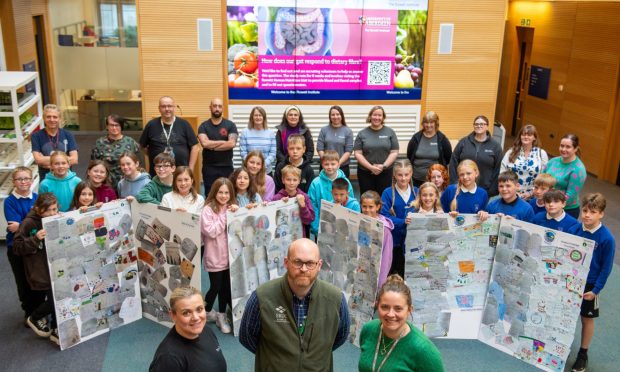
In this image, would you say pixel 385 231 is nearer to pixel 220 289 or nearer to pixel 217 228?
pixel 217 228

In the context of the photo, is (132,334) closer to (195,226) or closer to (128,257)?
(128,257)

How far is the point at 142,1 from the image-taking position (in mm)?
8055

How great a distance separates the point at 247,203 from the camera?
16.7ft

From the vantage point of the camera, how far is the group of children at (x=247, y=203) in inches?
179

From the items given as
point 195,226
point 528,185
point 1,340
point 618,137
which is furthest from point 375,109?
point 618,137

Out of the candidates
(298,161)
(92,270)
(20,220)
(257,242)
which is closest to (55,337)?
(92,270)

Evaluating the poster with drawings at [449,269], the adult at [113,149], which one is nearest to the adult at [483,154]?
the poster with drawings at [449,269]

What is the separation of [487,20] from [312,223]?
533cm

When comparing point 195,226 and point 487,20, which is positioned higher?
point 487,20

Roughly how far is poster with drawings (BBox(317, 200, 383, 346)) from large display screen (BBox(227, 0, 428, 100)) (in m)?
4.23

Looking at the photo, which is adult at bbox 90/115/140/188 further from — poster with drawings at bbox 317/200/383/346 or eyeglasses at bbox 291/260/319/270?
eyeglasses at bbox 291/260/319/270

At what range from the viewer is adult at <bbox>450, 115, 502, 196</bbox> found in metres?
6.38

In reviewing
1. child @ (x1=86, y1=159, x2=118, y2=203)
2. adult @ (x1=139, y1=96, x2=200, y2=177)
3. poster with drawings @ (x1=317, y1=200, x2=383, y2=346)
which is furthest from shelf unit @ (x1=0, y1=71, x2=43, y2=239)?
poster with drawings @ (x1=317, y1=200, x2=383, y2=346)

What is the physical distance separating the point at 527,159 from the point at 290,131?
2602 millimetres
